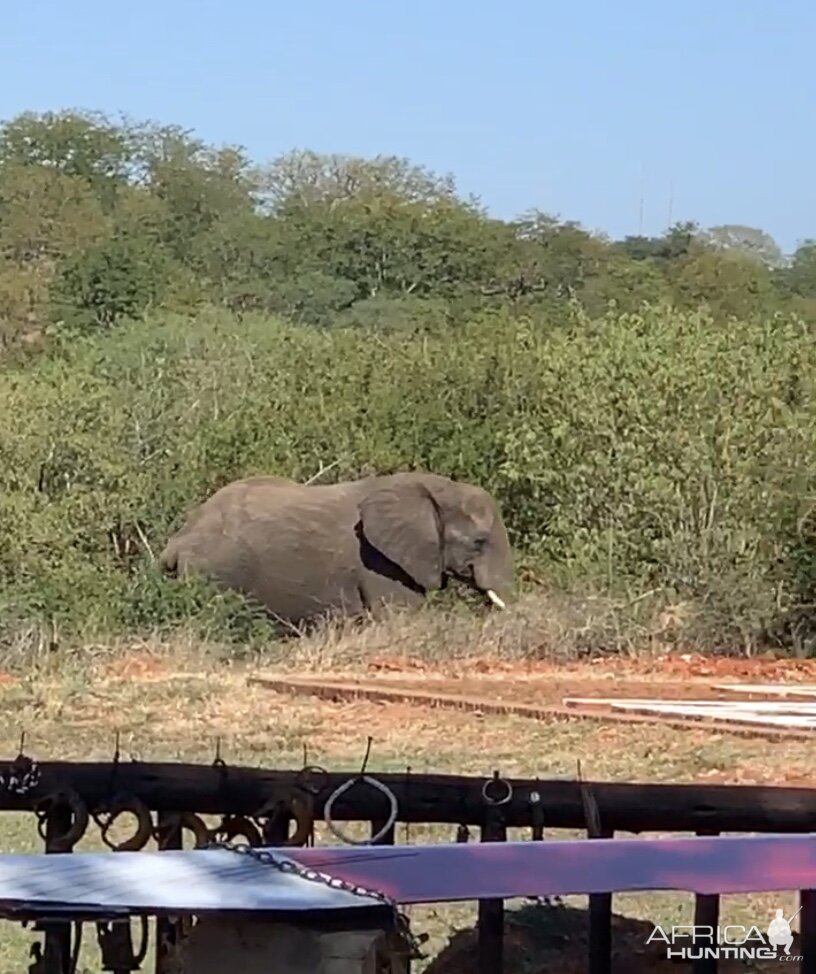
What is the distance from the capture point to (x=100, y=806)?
3.56 meters

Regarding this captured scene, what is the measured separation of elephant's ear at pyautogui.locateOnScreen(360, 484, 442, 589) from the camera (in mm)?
17562

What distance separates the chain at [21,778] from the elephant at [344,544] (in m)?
13.7

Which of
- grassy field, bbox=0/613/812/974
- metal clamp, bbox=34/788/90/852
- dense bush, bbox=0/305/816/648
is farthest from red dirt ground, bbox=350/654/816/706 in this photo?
metal clamp, bbox=34/788/90/852

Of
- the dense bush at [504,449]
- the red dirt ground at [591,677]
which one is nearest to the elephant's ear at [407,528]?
the dense bush at [504,449]

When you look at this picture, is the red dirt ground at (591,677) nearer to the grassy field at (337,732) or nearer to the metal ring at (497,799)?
the grassy field at (337,732)

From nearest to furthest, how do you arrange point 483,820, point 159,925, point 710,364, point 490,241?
point 159,925
point 483,820
point 710,364
point 490,241

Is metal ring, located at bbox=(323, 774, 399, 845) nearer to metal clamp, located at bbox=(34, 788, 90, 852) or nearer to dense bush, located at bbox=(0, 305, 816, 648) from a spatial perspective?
metal clamp, located at bbox=(34, 788, 90, 852)

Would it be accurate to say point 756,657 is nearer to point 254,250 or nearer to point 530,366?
point 530,366

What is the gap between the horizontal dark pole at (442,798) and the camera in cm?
352

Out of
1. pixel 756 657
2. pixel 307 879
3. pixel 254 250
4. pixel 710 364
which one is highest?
pixel 254 250

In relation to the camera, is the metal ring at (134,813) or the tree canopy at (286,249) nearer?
the metal ring at (134,813)

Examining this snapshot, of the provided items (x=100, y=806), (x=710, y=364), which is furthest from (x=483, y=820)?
(x=710, y=364)

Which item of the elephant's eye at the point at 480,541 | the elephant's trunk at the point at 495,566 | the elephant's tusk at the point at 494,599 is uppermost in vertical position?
the elephant's eye at the point at 480,541

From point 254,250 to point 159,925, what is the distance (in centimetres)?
4049
